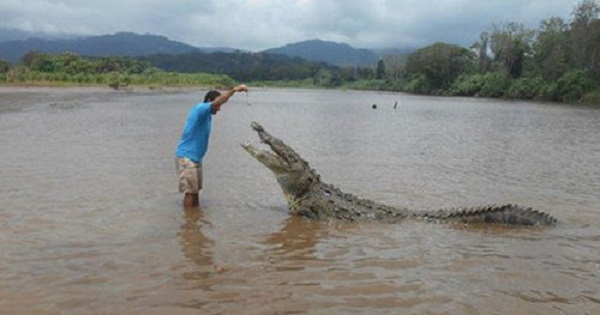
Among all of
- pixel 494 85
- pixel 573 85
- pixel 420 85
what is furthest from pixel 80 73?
pixel 420 85

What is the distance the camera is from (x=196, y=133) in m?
8.66

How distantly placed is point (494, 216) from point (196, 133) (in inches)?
186

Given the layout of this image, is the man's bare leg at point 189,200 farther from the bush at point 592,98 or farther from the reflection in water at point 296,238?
the bush at point 592,98

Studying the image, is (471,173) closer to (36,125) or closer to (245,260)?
(245,260)

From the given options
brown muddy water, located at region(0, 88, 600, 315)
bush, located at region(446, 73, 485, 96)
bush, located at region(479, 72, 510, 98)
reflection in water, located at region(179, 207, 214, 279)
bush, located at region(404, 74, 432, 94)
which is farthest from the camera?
bush, located at region(404, 74, 432, 94)

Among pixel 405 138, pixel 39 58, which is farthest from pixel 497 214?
pixel 39 58

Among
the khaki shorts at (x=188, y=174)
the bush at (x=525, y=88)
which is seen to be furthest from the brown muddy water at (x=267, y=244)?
the bush at (x=525, y=88)

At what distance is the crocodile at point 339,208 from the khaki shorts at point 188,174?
0.88 meters

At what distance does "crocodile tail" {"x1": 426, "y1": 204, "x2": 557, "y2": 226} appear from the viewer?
8648 millimetres

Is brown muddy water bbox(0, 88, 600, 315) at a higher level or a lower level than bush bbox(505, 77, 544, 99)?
lower

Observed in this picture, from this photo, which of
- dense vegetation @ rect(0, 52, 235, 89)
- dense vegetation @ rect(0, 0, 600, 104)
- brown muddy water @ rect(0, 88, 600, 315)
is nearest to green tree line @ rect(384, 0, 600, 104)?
dense vegetation @ rect(0, 0, 600, 104)

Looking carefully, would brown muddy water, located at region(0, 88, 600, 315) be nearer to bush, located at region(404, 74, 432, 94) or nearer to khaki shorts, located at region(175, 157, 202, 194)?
khaki shorts, located at region(175, 157, 202, 194)

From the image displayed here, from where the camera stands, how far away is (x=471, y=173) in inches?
571

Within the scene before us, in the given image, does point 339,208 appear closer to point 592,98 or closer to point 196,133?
point 196,133
